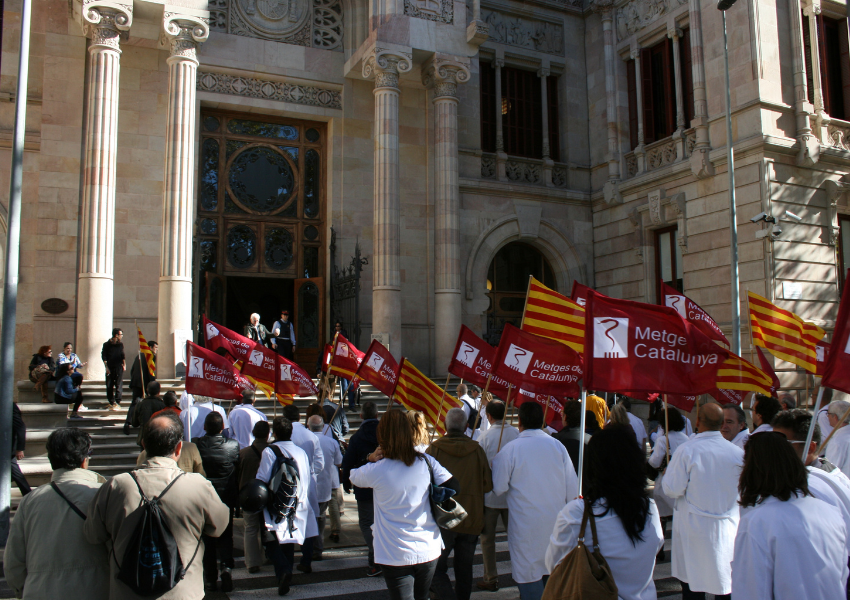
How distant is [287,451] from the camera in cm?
715

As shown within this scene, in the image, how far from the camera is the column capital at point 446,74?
2000 cm

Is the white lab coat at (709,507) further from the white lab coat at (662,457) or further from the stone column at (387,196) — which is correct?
the stone column at (387,196)

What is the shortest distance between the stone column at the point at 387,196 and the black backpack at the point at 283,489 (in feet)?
38.3

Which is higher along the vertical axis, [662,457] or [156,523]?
[156,523]

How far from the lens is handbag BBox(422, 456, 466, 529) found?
516 cm

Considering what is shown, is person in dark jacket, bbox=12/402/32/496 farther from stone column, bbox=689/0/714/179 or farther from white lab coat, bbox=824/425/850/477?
stone column, bbox=689/0/714/179

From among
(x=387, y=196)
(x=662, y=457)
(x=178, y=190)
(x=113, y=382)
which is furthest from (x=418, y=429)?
(x=387, y=196)

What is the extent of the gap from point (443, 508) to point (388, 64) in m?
16.2

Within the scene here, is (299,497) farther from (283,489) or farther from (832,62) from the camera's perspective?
(832,62)

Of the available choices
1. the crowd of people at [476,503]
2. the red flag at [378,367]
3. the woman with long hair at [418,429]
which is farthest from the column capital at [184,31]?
the woman with long hair at [418,429]

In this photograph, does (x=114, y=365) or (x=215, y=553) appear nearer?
(x=215, y=553)

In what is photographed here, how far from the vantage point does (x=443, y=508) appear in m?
5.20

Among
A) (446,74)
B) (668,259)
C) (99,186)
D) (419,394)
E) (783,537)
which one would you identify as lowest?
(783,537)

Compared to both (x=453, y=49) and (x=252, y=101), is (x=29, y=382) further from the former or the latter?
(x=453, y=49)
